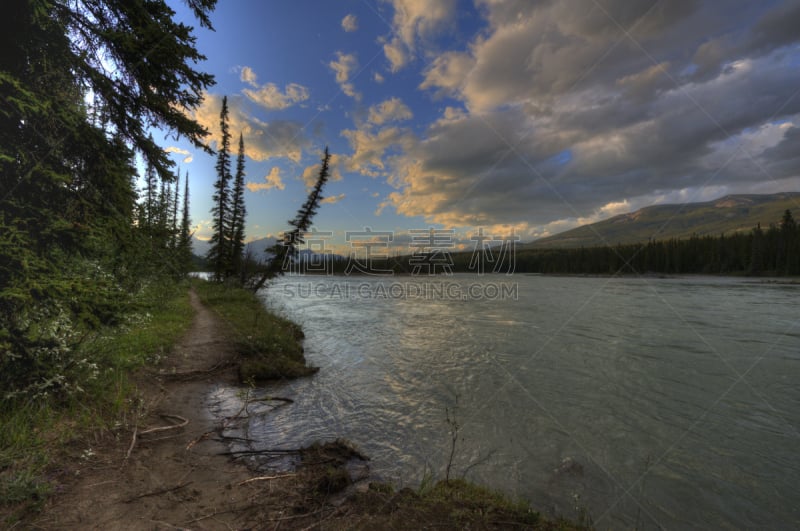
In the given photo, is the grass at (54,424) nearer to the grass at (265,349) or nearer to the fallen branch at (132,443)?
the fallen branch at (132,443)

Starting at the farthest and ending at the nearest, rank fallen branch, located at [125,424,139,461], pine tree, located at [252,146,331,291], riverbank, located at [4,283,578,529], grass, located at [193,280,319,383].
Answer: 1. pine tree, located at [252,146,331,291]
2. grass, located at [193,280,319,383]
3. fallen branch, located at [125,424,139,461]
4. riverbank, located at [4,283,578,529]

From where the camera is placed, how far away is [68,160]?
536 cm

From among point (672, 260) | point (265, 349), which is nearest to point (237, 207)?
point (265, 349)

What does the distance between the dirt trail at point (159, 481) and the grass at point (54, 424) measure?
291 mm

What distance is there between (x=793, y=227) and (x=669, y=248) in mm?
28717

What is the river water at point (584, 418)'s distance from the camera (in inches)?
235

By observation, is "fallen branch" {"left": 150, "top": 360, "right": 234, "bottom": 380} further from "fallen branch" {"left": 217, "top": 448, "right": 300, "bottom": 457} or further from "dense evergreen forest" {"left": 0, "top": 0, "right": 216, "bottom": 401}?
"fallen branch" {"left": 217, "top": 448, "right": 300, "bottom": 457}

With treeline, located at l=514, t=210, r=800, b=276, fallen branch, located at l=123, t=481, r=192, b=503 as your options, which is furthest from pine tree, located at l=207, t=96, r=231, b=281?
treeline, located at l=514, t=210, r=800, b=276

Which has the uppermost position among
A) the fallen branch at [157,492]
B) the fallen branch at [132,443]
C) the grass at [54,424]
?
the grass at [54,424]

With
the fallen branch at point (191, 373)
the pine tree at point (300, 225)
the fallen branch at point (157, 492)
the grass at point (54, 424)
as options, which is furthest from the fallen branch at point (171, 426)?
the pine tree at point (300, 225)

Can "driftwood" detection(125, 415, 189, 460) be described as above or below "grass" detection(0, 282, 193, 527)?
below

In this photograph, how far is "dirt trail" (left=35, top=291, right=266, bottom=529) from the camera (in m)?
3.81

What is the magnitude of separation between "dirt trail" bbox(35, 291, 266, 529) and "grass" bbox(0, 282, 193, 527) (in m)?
0.29

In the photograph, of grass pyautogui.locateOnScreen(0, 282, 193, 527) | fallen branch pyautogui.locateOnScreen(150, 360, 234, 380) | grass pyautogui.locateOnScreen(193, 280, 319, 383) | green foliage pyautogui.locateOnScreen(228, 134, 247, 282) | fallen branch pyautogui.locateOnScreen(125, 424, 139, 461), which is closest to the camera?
grass pyautogui.locateOnScreen(0, 282, 193, 527)
